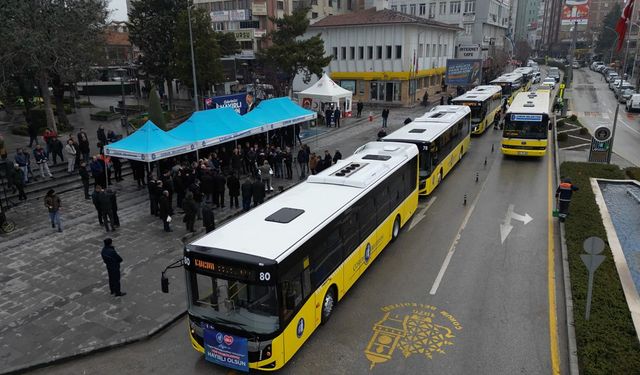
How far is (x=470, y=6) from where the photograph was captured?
79.8m

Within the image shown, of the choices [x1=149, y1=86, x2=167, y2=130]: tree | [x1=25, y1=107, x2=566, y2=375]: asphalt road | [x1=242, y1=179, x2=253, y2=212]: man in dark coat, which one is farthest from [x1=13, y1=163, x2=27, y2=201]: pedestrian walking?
[x1=25, y1=107, x2=566, y2=375]: asphalt road

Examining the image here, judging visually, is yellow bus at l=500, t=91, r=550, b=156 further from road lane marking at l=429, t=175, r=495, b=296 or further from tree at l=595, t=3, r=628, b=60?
tree at l=595, t=3, r=628, b=60

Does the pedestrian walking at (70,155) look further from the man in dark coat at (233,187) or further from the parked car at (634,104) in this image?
the parked car at (634,104)

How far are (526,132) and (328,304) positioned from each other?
62.1 ft

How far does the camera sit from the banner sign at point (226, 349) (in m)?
8.05

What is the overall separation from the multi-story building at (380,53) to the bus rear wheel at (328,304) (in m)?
42.8

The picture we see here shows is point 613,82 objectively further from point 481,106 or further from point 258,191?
point 258,191

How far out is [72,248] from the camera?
47.0ft

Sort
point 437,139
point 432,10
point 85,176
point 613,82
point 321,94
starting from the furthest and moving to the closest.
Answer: point 432,10, point 613,82, point 321,94, point 437,139, point 85,176

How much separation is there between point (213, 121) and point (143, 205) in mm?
5095

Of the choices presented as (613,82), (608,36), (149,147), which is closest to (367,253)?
(149,147)

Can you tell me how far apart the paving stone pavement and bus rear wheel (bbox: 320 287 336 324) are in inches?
136

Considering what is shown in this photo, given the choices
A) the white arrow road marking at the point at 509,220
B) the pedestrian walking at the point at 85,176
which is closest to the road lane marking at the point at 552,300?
the white arrow road marking at the point at 509,220

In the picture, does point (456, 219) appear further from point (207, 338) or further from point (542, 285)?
point (207, 338)
